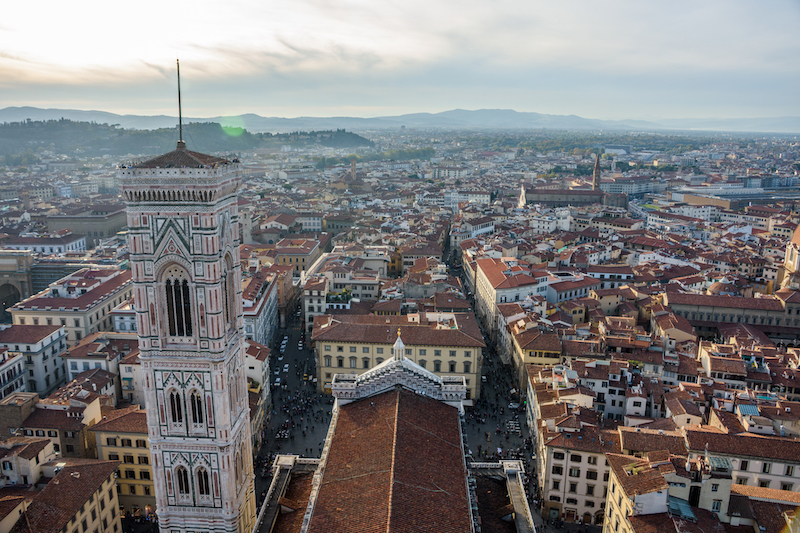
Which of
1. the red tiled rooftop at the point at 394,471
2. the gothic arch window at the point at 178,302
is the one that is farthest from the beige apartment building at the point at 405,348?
the gothic arch window at the point at 178,302

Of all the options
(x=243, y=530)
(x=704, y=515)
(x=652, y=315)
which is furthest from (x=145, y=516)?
(x=652, y=315)

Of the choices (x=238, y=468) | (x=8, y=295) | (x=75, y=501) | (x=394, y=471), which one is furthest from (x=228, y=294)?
(x=8, y=295)

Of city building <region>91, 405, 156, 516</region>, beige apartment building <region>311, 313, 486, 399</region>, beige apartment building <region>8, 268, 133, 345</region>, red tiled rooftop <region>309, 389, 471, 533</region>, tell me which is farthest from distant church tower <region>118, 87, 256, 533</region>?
beige apartment building <region>8, 268, 133, 345</region>

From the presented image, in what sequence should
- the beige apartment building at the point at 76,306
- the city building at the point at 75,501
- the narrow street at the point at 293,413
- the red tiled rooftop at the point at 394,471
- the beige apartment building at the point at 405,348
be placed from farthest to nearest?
the beige apartment building at the point at 76,306 < the beige apartment building at the point at 405,348 < the narrow street at the point at 293,413 < the city building at the point at 75,501 < the red tiled rooftop at the point at 394,471

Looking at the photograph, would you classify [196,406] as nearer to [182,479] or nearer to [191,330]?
[191,330]

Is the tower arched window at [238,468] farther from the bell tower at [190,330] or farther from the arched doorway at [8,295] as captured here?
the arched doorway at [8,295]

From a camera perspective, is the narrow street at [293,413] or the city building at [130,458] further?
the narrow street at [293,413]
